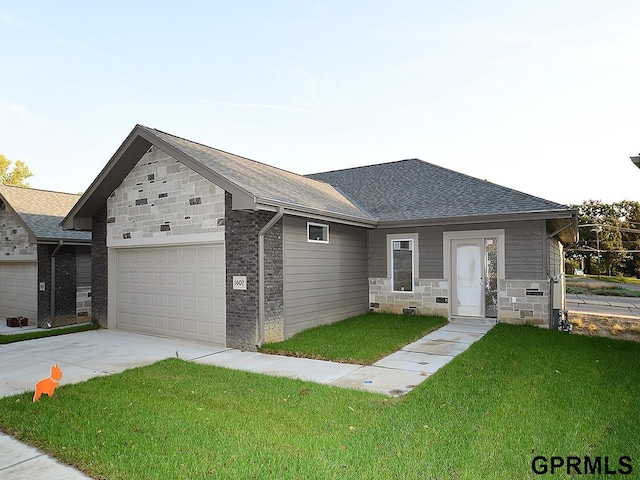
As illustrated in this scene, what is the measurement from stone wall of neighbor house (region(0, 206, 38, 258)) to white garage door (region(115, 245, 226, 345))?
15.2ft

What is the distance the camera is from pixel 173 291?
9688mm

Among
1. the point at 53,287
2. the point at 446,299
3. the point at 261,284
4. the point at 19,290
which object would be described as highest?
the point at 261,284

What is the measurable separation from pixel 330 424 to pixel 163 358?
14.7 feet

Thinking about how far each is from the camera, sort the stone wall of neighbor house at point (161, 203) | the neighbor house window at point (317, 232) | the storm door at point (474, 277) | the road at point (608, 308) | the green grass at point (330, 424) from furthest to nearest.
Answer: the road at point (608, 308) < the storm door at point (474, 277) < the neighbor house window at point (317, 232) < the stone wall of neighbor house at point (161, 203) < the green grass at point (330, 424)

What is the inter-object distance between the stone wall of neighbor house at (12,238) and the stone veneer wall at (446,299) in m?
10.9

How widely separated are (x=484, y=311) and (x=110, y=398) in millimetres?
9058

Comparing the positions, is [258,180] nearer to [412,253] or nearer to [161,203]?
[161,203]

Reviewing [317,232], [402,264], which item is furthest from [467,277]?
[317,232]

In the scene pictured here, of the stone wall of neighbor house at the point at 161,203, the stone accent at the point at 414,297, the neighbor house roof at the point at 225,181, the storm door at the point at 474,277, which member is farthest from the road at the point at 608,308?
the stone wall of neighbor house at the point at 161,203

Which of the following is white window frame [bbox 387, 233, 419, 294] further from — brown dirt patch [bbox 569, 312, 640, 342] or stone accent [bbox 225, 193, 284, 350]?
brown dirt patch [bbox 569, 312, 640, 342]

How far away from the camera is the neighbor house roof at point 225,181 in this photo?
25.6 ft

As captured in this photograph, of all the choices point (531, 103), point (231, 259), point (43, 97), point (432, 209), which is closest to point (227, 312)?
point (231, 259)

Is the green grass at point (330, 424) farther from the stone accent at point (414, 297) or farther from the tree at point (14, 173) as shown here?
the tree at point (14, 173)

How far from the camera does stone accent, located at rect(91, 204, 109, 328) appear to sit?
A: 36.0ft
